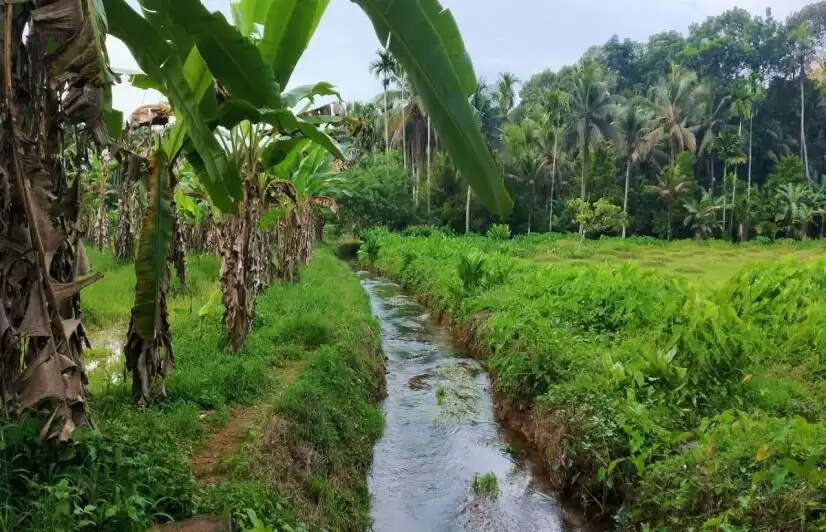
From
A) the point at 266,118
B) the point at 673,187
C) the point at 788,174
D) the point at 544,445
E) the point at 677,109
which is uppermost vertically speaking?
the point at 677,109

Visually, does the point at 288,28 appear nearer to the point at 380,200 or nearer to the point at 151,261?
the point at 151,261

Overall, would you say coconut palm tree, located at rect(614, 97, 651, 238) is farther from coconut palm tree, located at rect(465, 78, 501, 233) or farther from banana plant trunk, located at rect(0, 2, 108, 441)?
banana plant trunk, located at rect(0, 2, 108, 441)

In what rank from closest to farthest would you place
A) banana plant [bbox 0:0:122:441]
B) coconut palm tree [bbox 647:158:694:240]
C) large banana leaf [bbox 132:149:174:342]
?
banana plant [bbox 0:0:122:441]
large banana leaf [bbox 132:149:174:342]
coconut palm tree [bbox 647:158:694:240]

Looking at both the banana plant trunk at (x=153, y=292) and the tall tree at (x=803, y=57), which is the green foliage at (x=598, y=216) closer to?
the tall tree at (x=803, y=57)

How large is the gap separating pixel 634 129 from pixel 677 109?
3.13 m

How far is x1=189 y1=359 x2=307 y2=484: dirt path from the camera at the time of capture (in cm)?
407

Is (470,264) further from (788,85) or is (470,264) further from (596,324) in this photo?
(788,85)

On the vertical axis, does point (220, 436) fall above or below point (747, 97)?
below

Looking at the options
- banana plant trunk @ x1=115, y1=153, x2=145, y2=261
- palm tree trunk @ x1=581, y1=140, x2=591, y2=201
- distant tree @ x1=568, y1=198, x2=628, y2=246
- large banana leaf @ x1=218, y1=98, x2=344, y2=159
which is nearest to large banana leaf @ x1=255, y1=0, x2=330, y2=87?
large banana leaf @ x1=218, y1=98, x2=344, y2=159

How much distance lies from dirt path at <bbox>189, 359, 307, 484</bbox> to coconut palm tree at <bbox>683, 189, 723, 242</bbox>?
33.3 m

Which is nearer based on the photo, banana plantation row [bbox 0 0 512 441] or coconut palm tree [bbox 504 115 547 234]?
banana plantation row [bbox 0 0 512 441]

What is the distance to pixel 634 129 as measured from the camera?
125ft

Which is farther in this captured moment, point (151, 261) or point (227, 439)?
point (227, 439)

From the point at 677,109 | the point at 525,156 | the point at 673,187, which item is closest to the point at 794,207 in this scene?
the point at 673,187
